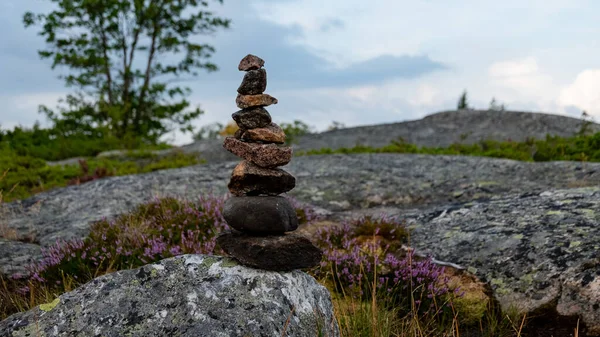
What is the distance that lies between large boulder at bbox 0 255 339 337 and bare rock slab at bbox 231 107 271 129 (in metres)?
1.14

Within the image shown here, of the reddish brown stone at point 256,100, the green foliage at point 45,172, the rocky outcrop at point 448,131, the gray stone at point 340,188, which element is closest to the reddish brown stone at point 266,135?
the reddish brown stone at point 256,100

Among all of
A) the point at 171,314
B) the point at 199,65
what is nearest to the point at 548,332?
the point at 171,314

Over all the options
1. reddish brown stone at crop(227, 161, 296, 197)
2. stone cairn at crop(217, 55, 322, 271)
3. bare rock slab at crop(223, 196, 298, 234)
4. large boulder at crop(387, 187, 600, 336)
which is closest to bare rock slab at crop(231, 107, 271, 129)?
stone cairn at crop(217, 55, 322, 271)

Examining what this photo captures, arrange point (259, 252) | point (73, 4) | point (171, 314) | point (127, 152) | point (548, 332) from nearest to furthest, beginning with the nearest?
point (171, 314) < point (259, 252) < point (548, 332) < point (127, 152) < point (73, 4)

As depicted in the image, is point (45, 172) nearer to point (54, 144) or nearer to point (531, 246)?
point (54, 144)

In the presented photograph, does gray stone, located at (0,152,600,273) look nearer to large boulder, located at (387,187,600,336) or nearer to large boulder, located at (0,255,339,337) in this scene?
large boulder, located at (387,187,600,336)

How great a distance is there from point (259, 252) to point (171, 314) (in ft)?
2.64

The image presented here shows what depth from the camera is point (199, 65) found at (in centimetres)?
2747

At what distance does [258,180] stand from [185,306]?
123 centimetres

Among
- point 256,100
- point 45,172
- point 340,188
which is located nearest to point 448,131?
point 340,188

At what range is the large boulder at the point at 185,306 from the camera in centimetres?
360

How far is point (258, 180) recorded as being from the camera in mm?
4418

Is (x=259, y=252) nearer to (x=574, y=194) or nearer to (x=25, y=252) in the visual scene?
(x=25, y=252)

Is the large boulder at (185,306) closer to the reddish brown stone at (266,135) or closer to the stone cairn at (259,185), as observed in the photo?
the stone cairn at (259,185)
